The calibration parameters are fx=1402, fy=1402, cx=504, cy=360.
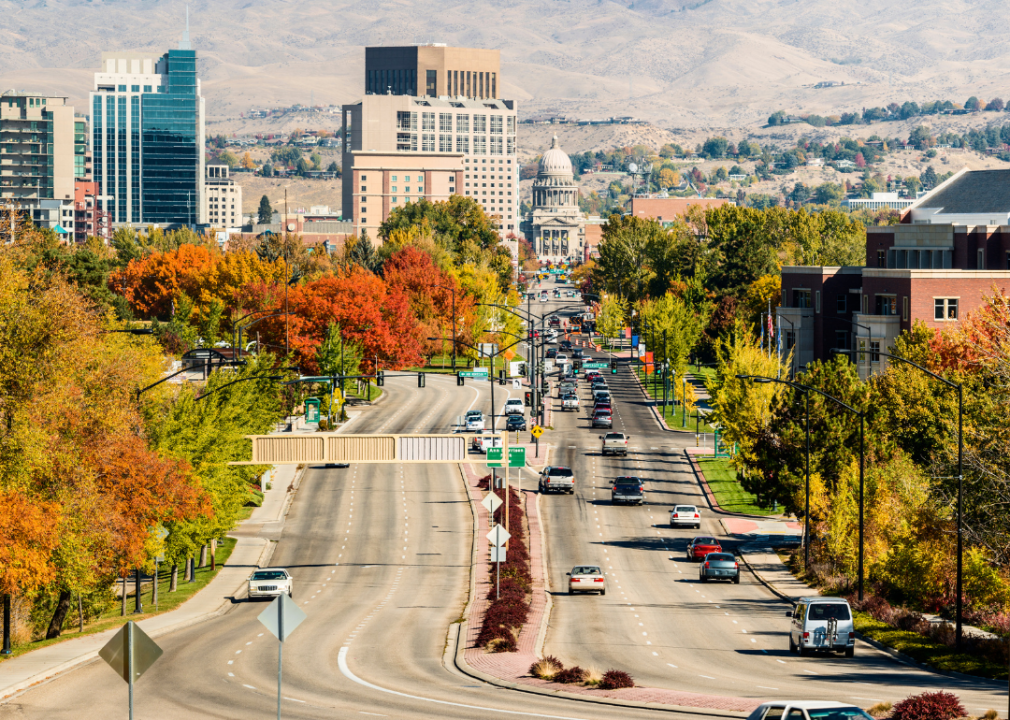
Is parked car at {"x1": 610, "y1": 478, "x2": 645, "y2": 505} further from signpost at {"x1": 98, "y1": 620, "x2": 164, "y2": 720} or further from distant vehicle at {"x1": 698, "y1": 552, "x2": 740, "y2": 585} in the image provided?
signpost at {"x1": 98, "y1": 620, "x2": 164, "y2": 720}

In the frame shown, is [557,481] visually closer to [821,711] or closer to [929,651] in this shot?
[929,651]

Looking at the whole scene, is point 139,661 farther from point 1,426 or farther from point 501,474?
point 501,474

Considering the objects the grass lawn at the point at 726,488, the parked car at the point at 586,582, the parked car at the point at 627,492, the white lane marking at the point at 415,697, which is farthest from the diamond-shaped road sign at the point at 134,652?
the parked car at the point at 627,492

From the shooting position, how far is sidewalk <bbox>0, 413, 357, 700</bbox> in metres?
41.4

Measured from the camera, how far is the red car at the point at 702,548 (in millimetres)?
67438

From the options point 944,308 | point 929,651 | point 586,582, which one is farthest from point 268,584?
point 944,308

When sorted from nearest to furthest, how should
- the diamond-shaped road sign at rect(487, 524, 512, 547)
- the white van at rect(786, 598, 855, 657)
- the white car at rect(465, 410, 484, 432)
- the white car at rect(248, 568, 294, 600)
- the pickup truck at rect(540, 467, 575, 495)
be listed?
1. the white van at rect(786, 598, 855, 657)
2. the diamond-shaped road sign at rect(487, 524, 512, 547)
3. the white car at rect(248, 568, 294, 600)
4. the pickup truck at rect(540, 467, 575, 495)
5. the white car at rect(465, 410, 484, 432)

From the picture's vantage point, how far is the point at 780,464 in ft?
224

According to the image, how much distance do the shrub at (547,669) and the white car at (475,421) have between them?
62425 millimetres

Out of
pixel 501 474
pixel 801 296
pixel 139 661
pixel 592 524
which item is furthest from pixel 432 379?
pixel 139 661

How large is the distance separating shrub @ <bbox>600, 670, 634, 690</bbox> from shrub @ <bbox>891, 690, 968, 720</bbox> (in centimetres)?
813

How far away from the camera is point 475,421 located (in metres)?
103

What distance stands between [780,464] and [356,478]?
33.0 meters

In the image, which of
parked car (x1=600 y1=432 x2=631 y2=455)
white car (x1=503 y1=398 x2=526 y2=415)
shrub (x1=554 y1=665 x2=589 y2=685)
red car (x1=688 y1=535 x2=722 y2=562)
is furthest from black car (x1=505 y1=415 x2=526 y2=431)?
shrub (x1=554 y1=665 x2=589 y2=685)
